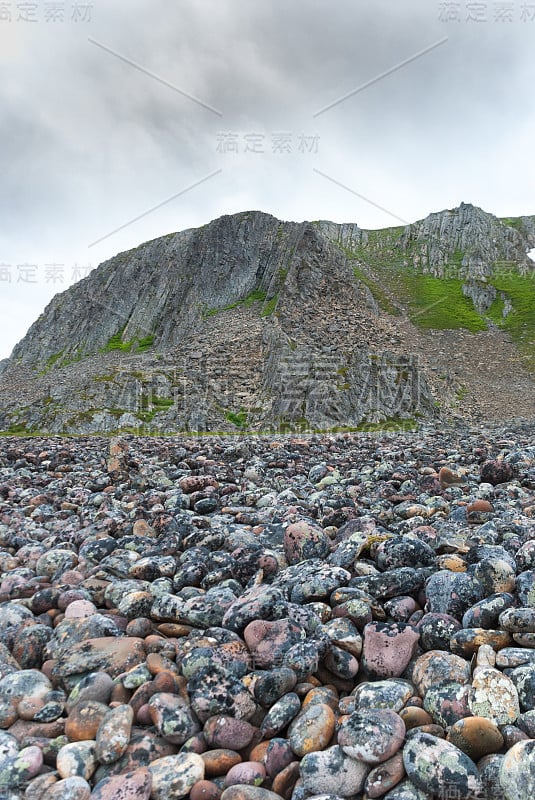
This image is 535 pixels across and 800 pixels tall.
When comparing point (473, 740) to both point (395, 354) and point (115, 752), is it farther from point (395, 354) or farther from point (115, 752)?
point (395, 354)

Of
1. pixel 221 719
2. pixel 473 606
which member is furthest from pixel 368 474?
pixel 221 719

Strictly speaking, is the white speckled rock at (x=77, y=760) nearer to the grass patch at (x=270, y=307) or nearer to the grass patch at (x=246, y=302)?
the grass patch at (x=270, y=307)

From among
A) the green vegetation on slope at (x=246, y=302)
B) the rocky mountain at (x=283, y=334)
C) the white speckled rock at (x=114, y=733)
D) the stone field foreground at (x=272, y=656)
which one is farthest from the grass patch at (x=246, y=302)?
the white speckled rock at (x=114, y=733)

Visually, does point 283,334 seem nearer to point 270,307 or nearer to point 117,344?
point 270,307

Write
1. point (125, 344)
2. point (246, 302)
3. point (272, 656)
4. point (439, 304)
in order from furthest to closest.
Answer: point (439, 304) → point (125, 344) → point (246, 302) → point (272, 656)

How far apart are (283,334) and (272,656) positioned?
43384 millimetres

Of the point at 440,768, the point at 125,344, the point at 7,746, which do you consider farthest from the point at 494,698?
the point at 125,344

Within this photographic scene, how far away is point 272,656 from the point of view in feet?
11.5

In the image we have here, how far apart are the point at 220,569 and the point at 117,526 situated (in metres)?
2.41

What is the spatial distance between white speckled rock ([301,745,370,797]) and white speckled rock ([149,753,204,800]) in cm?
65

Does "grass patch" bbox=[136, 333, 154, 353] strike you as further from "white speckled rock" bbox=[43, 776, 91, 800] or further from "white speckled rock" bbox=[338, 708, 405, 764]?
"white speckled rock" bbox=[338, 708, 405, 764]

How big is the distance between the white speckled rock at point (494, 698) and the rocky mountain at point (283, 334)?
1208 inches

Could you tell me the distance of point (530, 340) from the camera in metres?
71.4

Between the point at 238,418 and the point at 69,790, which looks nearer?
the point at 69,790
